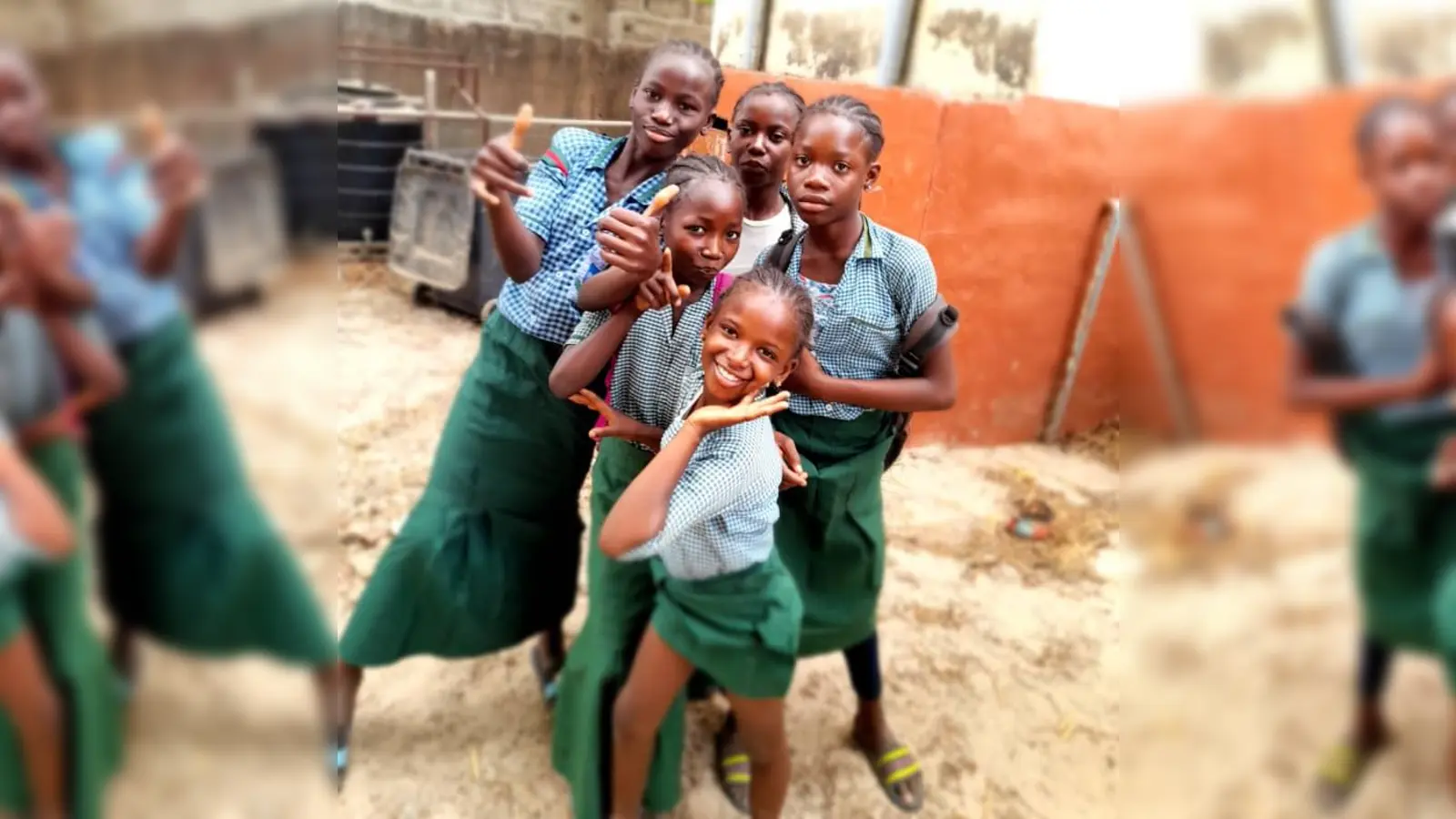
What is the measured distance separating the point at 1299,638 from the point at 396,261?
4.80 metres

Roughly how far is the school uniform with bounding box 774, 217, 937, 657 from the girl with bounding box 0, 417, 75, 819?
1114mm

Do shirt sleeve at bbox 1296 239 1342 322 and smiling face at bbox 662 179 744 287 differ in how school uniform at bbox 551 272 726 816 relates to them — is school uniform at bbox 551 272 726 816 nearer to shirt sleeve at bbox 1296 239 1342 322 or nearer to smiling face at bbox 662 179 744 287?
smiling face at bbox 662 179 744 287

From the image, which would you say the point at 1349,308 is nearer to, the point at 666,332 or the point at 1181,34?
the point at 1181,34

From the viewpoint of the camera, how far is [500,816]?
170 centimetres

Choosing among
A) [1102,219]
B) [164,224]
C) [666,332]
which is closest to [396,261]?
[1102,219]

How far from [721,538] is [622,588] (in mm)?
262

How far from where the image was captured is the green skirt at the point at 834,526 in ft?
5.01

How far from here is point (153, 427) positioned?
13.6 inches

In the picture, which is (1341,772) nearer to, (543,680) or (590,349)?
(590,349)

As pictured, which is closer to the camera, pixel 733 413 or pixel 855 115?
pixel 733 413

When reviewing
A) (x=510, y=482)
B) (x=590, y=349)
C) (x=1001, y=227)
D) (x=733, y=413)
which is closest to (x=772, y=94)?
(x=590, y=349)

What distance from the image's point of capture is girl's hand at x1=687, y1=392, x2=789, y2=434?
41.1 inches

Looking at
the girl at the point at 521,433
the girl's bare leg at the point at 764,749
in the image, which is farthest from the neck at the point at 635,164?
the girl's bare leg at the point at 764,749

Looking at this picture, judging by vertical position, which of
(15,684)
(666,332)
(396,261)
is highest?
(15,684)
